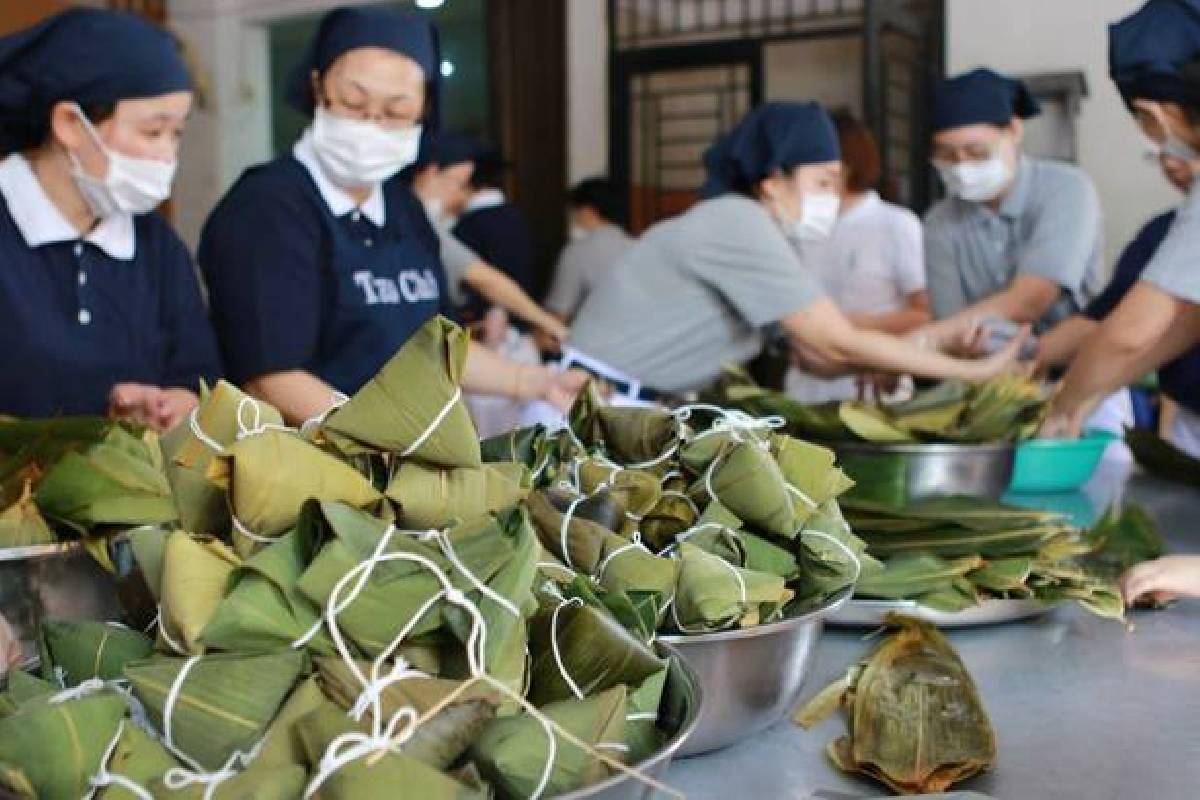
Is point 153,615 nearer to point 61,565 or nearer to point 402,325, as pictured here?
point 61,565

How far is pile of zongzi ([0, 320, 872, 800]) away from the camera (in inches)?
23.5

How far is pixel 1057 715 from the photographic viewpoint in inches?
Answer: 40.7

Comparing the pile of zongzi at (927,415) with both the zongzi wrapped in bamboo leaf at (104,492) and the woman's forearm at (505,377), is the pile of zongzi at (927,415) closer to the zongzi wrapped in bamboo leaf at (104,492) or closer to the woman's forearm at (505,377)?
the woman's forearm at (505,377)

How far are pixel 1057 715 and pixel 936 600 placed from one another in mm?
202

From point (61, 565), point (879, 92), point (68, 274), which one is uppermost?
point (879, 92)

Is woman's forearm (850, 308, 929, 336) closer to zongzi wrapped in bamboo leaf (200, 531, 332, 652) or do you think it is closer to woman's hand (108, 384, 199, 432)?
woman's hand (108, 384, 199, 432)

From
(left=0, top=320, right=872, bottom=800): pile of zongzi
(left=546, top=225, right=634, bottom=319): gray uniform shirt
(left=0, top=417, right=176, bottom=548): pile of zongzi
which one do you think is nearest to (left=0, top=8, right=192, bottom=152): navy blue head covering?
(left=0, top=417, right=176, bottom=548): pile of zongzi

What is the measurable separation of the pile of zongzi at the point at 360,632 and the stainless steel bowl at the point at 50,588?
A: 246 millimetres

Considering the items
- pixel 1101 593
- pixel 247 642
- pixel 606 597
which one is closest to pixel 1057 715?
pixel 1101 593

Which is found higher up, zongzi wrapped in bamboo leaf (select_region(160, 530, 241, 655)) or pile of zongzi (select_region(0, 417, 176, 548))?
zongzi wrapped in bamboo leaf (select_region(160, 530, 241, 655))

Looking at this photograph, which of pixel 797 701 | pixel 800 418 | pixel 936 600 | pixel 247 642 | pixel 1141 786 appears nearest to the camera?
pixel 247 642

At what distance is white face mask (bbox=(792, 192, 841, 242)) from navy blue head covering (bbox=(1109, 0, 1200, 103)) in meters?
0.70

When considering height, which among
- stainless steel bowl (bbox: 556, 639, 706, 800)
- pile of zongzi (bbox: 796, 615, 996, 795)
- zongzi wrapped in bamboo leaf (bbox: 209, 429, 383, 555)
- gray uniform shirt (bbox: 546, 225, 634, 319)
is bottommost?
gray uniform shirt (bbox: 546, 225, 634, 319)

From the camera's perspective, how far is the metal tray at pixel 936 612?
3.92 feet
